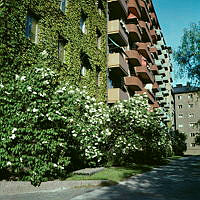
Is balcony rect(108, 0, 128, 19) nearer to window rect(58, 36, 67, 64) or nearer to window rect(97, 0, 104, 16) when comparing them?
window rect(97, 0, 104, 16)

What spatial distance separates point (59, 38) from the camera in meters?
15.7

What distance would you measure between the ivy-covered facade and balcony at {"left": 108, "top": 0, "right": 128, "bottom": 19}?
1.66m

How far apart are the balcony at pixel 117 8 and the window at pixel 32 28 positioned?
41.7 feet

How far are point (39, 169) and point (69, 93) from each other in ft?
10.7

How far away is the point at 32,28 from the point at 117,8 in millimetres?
14321

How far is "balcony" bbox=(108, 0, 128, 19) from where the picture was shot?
961 inches

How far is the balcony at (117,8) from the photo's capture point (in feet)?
80.0

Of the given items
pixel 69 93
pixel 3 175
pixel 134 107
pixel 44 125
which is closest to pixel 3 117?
pixel 44 125

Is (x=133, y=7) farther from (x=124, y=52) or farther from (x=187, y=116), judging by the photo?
(x=187, y=116)

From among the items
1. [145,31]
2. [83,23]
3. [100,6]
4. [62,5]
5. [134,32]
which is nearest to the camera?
[62,5]

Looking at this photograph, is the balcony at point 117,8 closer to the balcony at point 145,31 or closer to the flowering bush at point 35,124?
the balcony at point 145,31

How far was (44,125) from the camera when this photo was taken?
8867 mm

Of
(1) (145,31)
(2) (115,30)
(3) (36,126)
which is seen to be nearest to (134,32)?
(2) (115,30)

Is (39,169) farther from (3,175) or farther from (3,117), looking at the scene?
(3,117)
